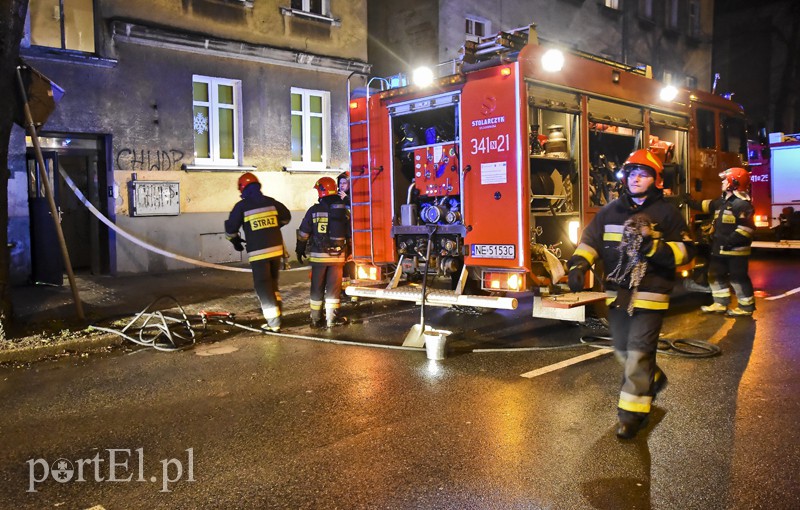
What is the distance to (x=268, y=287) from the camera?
7742 mm

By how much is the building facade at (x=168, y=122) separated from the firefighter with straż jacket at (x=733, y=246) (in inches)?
247

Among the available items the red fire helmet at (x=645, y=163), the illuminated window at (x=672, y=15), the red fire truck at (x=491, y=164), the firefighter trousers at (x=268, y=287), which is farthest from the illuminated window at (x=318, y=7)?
the illuminated window at (x=672, y=15)

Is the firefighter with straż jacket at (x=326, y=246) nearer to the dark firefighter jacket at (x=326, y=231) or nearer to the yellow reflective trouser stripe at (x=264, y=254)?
the dark firefighter jacket at (x=326, y=231)

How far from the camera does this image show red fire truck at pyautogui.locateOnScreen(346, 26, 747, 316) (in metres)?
6.71

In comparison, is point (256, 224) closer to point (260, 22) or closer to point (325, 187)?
point (325, 187)

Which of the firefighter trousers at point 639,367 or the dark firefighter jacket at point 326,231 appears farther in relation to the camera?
the dark firefighter jacket at point 326,231

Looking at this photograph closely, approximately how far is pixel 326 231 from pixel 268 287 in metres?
0.96

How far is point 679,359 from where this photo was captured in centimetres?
614

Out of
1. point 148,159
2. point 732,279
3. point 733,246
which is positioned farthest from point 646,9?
point 148,159

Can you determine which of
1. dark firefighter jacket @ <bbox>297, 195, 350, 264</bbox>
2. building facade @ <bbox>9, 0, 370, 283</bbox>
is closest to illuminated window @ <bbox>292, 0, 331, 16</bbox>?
building facade @ <bbox>9, 0, 370, 283</bbox>

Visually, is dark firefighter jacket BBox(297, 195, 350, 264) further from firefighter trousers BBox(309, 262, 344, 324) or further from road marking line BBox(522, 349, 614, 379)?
road marking line BBox(522, 349, 614, 379)

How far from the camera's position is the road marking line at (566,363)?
5.75 metres

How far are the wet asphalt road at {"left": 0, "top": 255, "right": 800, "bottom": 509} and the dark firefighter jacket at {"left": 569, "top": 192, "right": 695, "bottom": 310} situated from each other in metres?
0.91

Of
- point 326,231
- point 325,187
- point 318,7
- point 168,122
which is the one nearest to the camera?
point 326,231
